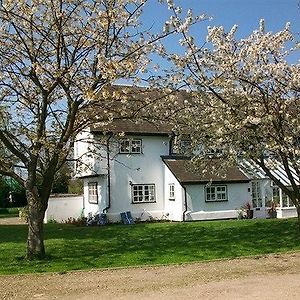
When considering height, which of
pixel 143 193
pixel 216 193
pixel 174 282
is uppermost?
pixel 143 193

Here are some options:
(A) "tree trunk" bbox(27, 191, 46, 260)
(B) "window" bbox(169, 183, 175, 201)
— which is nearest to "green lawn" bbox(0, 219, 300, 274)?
(A) "tree trunk" bbox(27, 191, 46, 260)

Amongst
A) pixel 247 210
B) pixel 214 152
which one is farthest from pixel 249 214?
pixel 214 152

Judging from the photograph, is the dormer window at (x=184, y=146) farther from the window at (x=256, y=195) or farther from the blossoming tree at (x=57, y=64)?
the window at (x=256, y=195)

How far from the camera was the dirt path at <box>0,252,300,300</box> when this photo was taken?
9.53m

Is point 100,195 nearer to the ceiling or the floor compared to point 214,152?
nearer to the floor

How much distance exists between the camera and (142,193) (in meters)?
30.2

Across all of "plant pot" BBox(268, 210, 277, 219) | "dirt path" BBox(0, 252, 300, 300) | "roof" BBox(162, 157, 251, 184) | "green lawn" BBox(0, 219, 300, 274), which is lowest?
"dirt path" BBox(0, 252, 300, 300)

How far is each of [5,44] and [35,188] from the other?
4.52 meters

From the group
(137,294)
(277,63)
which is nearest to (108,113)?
(277,63)

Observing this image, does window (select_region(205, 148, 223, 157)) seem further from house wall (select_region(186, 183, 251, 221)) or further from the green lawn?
house wall (select_region(186, 183, 251, 221))

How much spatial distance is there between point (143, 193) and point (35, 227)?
15.6 metres

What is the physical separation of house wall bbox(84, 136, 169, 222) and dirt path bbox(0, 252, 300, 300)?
16.7m

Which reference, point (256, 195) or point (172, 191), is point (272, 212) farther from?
point (172, 191)

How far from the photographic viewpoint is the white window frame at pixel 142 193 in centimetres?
2989
